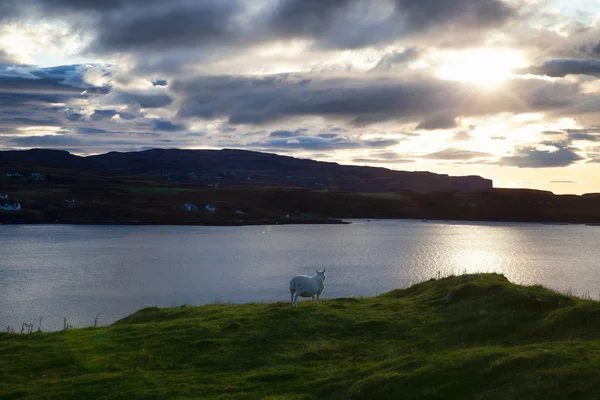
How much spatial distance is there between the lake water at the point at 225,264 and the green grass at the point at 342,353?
2463 cm

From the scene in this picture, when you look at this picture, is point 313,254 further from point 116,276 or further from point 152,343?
point 152,343

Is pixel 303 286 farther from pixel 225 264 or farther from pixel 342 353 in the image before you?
pixel 225 264

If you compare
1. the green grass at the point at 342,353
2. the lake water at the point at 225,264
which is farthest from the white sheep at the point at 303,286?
the lake water at the point at 225,264

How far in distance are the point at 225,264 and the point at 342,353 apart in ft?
253

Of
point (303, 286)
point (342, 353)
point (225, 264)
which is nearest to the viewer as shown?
point (342, 353)

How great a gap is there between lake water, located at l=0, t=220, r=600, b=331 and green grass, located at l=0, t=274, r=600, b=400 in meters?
24.6

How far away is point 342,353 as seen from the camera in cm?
2405

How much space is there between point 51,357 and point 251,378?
429 inches

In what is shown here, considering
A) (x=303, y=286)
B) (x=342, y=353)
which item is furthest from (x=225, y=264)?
(x=342, y=353)

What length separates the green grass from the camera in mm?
18203

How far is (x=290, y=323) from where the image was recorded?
28.2 metres

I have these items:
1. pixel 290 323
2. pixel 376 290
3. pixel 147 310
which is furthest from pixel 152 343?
pixel 376 290

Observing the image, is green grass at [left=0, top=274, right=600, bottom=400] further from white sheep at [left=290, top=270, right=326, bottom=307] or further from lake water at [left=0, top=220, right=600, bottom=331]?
lake water at [left=0, top=220, right=600, bottom=331]

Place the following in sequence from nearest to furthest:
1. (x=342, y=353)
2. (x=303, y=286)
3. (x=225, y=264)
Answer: (x=342, y=353) → (x=303, y=286) → (x=225, y=264)
